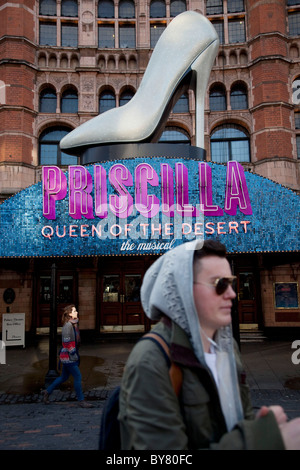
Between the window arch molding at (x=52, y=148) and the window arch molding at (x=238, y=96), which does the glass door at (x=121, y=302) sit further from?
the window arch molding at (x=238, y=96)

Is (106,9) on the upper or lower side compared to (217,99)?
upper

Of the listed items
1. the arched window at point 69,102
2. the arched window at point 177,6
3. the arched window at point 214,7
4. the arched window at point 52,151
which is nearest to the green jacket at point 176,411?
the arched window at point 52,151

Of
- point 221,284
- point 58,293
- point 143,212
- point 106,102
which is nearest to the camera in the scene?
point 221,284

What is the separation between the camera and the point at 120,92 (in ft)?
52.9

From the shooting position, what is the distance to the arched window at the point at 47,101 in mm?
16016

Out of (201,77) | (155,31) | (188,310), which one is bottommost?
(188,310)

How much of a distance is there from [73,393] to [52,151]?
38.2 ft

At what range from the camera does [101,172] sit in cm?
843

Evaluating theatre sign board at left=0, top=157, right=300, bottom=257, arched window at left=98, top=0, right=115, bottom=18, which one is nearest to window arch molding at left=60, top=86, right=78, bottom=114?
arched window at left=98, top=0, right=115, bottom=18

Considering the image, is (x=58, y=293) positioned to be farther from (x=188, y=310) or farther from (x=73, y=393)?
(x=188, y=310)

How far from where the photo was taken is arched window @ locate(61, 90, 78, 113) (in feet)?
53.0

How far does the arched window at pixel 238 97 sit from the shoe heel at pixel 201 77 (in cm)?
652

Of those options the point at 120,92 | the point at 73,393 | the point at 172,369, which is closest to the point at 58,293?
the point at 73,393

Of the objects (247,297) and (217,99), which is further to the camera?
(217,99)
